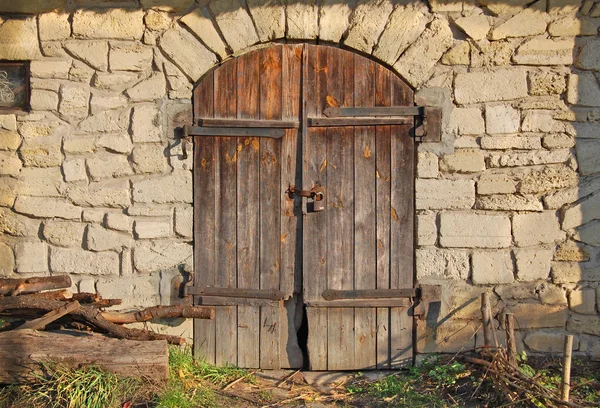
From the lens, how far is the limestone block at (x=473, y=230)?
484cm

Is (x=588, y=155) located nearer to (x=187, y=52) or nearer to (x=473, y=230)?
(x=473, y=230)

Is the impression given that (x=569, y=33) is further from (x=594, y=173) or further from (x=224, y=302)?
(x=224, y=302)

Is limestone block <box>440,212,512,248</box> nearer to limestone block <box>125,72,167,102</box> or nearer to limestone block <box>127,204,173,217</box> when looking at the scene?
limestone block <box>127,204,173,217</box>

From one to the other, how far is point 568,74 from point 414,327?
2.08 meters

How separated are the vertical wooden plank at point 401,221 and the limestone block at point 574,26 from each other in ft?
3.59

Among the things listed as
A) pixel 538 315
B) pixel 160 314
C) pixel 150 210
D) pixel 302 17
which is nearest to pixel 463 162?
pixel 538 315

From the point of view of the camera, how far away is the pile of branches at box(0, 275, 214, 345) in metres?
4.46

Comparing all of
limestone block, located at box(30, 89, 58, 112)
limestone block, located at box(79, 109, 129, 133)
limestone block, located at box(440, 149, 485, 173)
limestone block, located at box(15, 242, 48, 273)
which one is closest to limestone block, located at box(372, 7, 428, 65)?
limestone block, located at box(440, 149, 485, 173)

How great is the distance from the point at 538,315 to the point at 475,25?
6.82ft

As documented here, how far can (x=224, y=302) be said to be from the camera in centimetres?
493

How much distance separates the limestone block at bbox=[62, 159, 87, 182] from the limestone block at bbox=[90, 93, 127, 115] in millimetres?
372

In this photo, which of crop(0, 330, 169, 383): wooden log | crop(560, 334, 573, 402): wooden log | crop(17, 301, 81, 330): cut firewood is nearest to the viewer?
crop(560, 334, 573, 402): wooden log

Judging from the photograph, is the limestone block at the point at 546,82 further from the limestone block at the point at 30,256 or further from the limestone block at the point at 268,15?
the limestone block at the point at 30,256

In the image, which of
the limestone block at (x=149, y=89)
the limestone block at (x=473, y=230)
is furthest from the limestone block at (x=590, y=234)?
the limestone block at (x=149, y=89)
